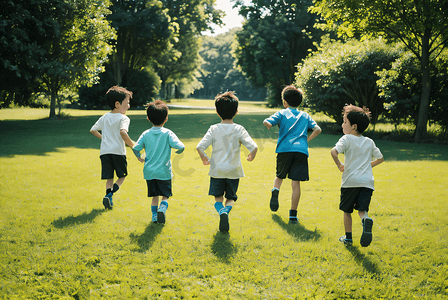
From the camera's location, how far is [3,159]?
9.78 m

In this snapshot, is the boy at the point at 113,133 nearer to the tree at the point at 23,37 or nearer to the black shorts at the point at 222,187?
the black shorts at the point at 222,187

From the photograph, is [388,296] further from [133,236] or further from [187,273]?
[133,236]

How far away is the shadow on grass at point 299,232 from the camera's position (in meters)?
4.41

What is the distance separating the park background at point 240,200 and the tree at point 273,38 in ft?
59.6

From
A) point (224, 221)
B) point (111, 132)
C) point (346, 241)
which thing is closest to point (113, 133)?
point (111, 132)

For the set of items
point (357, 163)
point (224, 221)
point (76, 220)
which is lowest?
point (76, 220)

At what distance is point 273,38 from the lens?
35750 millimetres

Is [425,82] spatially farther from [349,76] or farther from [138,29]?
[138,29]

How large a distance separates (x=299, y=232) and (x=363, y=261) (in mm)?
987

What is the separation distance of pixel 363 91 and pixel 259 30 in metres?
21.8

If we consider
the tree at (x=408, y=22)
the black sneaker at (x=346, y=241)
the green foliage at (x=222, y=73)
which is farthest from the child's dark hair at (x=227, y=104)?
the green foliage at (x=222, y=73)

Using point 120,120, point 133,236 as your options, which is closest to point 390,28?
point 120,120

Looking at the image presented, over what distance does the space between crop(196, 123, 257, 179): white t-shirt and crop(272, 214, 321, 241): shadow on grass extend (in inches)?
39.8

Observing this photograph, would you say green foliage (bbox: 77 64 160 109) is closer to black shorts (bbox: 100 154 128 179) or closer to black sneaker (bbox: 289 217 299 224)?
black shorts (bbox: 100 154 128 179)
